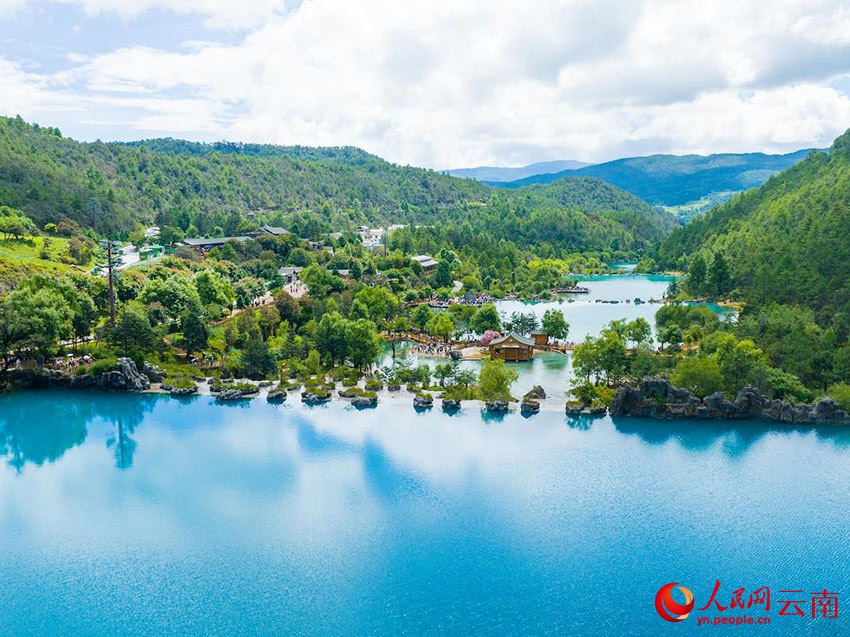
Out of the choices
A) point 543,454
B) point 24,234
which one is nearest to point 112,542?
point 543,454

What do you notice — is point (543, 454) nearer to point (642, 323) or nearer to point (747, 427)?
point (747, 427)

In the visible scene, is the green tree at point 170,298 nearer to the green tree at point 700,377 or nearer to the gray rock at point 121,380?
the gray rock at point 121,380

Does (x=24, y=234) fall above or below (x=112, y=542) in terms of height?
above

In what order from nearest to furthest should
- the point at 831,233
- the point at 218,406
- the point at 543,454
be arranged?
the point at 543,454, the point at 218,406, the point at 831,233

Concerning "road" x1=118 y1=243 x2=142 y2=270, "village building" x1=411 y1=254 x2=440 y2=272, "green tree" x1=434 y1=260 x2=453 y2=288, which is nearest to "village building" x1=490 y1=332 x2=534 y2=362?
"green tree" x1=434 y1=260 x2=453 y2=288

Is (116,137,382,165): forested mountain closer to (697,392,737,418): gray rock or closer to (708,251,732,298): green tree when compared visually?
(708,251,732,298): green tree

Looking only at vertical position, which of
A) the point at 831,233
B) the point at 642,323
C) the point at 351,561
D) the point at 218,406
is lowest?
the point at 351,561

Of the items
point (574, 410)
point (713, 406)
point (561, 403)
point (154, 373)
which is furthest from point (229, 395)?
point (713, 406)
